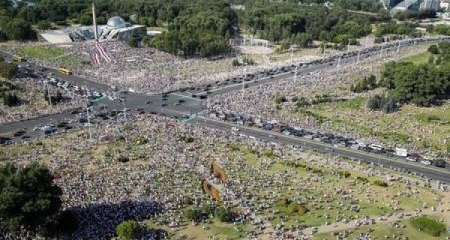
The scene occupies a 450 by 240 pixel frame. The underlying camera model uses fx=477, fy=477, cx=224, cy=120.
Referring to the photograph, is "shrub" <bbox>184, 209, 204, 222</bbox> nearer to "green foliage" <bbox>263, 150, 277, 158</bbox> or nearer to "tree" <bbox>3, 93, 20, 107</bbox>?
"green foliage" <bbox>263, 150, 277, 158</bbox>

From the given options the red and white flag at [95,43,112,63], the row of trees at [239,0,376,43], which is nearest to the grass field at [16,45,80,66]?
the red and white flag at [95,43,112,63]

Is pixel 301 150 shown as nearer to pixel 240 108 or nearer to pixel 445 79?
pixel 240 108

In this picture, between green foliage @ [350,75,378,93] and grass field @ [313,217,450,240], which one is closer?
grass field @ [313,217,450,240]

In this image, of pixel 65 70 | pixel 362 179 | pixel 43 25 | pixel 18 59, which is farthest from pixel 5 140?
pixel 43 25

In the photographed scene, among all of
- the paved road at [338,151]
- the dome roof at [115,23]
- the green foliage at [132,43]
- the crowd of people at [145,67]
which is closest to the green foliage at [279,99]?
the paved road at [338,151]

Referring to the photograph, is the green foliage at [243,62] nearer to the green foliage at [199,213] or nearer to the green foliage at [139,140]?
the green foliage at [139,140]

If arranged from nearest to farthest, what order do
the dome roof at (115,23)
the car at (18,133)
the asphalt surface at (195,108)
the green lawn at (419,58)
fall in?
the asphalt surface at (195,108) < the car at (18,133) < the green lawn at (419,58) < the dome roof at (115,23)

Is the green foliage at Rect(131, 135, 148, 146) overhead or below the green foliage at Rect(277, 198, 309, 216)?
overhead

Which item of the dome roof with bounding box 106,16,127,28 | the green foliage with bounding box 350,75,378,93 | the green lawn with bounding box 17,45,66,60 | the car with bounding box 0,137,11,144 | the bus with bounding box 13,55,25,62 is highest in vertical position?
the dome roof with bounding box 106,16,127,28
